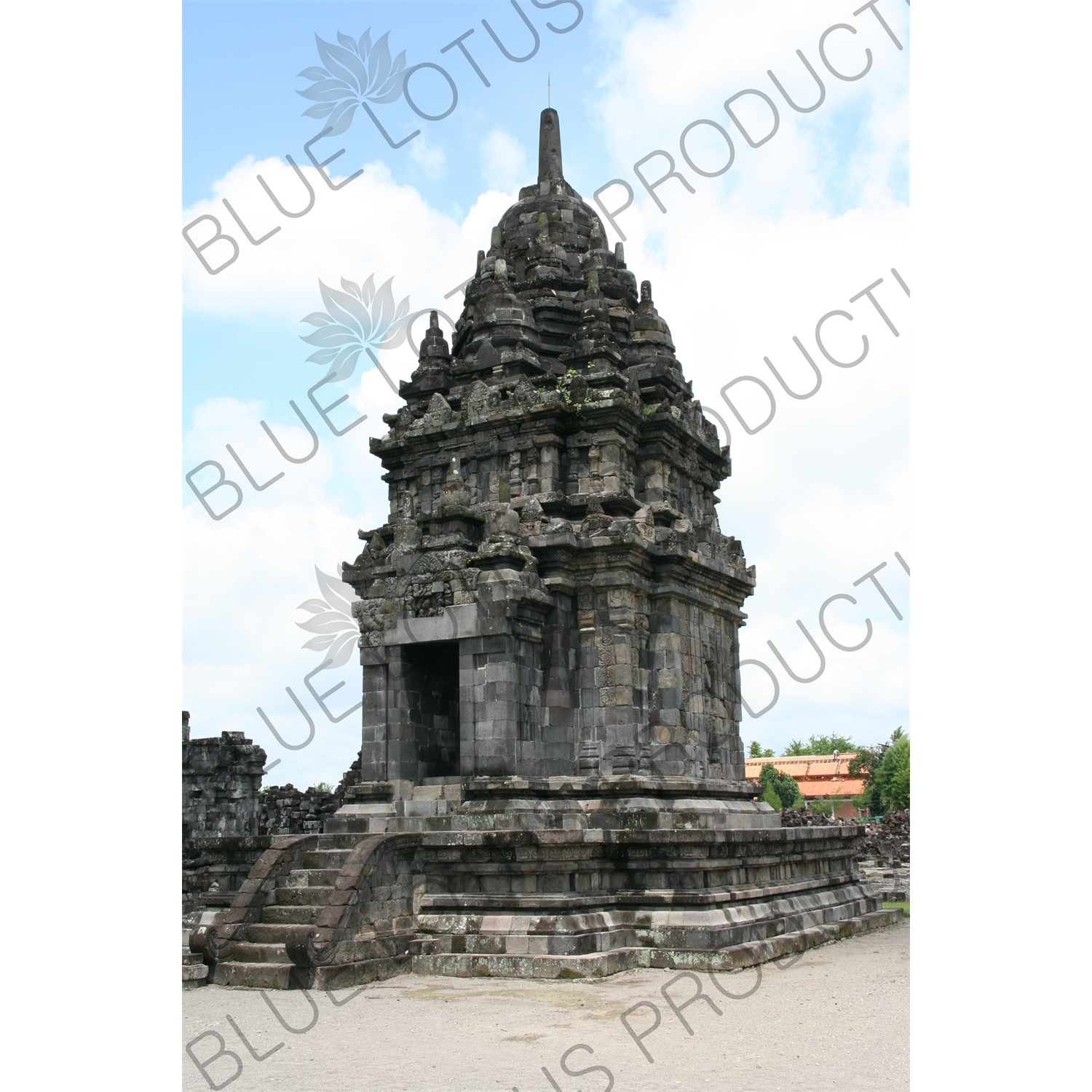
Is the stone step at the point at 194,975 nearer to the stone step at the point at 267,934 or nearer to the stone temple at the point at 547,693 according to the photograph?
the stone temple at the point at 547,693

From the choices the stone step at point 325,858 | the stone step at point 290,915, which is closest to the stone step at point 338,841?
the stone step at point 325,858

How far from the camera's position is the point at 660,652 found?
Answer: 1623cm

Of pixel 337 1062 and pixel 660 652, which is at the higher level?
pixel 660 652

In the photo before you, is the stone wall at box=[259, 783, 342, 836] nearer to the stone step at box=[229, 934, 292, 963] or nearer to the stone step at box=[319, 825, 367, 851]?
the stone step at box=[319, 825, 367, 851]

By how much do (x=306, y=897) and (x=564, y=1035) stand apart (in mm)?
4644

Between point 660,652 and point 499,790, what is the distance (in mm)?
3339

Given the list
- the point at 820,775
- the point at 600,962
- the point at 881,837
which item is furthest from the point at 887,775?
the point at 600,962

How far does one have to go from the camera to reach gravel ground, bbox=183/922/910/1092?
7859 millimetres

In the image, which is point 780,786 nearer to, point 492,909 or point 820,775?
point 820,775

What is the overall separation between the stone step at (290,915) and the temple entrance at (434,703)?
333 cm

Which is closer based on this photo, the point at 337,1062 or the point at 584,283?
the point at 337,1062

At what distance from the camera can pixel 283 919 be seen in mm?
12680

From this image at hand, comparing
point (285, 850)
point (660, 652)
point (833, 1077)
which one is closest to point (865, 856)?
point (660, 652)

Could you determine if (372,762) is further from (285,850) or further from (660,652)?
(660,652)
